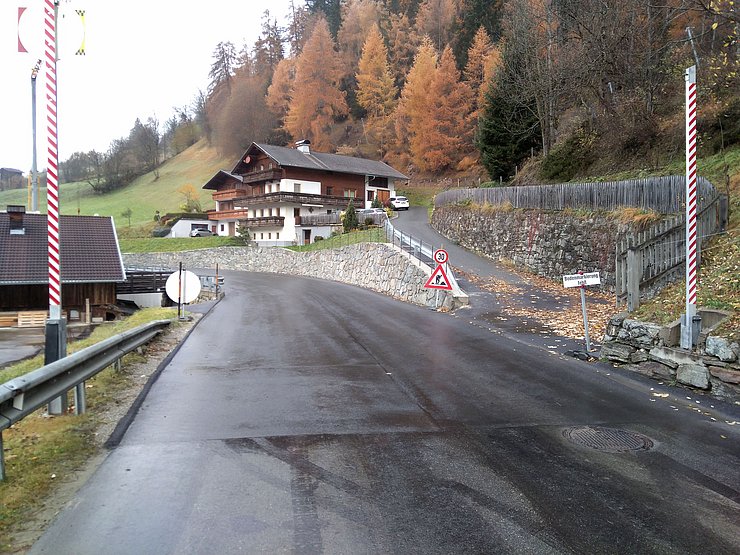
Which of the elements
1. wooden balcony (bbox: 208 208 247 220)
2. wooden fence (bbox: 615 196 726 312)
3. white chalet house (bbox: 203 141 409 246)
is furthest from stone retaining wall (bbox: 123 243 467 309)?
wooden balcony (bbox: 208 208 247 220)

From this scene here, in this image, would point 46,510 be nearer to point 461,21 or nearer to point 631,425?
point 631,425

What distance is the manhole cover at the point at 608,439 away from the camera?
522cm

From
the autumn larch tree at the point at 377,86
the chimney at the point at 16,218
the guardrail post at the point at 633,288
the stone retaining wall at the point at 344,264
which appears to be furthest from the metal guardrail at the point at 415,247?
the autumn larch tree at the point at 377,86

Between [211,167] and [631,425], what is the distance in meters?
107

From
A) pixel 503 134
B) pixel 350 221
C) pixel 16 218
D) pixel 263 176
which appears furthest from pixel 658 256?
pixel 263 176

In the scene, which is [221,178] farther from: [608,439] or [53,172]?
[608,439]

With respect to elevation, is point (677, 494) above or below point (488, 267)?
below

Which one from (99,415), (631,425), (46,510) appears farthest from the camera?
(99,415)

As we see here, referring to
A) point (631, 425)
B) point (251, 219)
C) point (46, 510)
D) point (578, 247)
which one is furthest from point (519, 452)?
point (251, 219)

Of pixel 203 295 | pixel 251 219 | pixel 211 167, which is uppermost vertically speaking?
pixel 211 167

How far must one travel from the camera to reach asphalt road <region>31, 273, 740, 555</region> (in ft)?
11.8

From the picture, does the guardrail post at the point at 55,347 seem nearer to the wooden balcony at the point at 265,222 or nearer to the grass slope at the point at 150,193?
the wooden balcony at the point at 265,222

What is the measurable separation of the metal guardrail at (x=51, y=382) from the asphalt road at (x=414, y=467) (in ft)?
2.62

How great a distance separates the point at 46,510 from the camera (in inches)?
156
